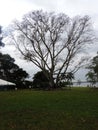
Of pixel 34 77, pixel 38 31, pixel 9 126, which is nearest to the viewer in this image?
pixel 9 126

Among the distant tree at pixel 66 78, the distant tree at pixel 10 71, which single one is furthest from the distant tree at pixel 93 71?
the distant tree at pixel 10 71

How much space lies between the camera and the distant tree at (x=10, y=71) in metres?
72.4

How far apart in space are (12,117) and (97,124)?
364cm

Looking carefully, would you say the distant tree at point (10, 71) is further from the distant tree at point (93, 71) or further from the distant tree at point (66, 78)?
the distant tree at point (93, 71)

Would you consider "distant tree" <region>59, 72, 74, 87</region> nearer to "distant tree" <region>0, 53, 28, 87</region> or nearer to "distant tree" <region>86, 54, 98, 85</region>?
"distant tree" <region>86, 54, 98, 85</region>

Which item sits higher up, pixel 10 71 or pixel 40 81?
pixel 10 71

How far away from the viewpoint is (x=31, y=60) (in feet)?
188

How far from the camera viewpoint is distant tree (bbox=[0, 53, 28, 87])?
72.4m

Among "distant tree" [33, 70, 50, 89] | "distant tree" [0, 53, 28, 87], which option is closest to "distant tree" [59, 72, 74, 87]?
"distant tree" [33, 70, 50, 89]

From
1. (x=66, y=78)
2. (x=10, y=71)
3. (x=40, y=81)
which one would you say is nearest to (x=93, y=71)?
(x=66, y=78)

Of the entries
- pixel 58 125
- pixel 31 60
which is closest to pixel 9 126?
pixel 58 125

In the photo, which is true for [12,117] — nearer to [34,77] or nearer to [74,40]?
[74,40]

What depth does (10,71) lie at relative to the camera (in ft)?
241

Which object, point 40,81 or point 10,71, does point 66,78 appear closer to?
point 40,81
